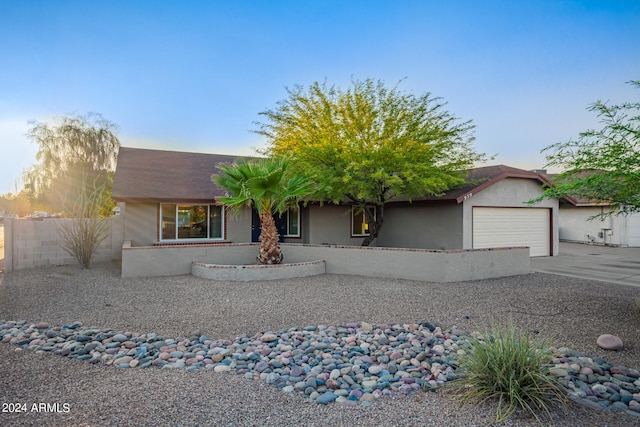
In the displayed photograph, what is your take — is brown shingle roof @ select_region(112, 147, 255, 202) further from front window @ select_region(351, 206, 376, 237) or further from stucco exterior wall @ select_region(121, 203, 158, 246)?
front window @ select_region(351, 206, 376, 237)

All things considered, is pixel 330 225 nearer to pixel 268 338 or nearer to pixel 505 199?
pixel 505 199

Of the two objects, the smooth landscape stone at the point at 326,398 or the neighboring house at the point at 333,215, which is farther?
the neighboring house at the point at 333,215

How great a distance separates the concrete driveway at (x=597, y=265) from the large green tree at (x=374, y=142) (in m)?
4.45

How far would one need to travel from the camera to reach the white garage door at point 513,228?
600 inches

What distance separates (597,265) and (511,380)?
12.7 meters

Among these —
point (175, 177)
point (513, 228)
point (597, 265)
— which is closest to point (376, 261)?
point (513, 228)

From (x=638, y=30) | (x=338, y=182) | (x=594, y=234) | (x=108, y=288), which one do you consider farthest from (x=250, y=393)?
(x=594, y=234)

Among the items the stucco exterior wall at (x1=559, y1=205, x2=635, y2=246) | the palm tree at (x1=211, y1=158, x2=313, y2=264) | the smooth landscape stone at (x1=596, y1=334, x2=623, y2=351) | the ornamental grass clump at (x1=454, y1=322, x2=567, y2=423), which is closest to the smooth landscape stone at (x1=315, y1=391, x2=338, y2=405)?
the ornamental grass clump at (x1=454, y1=322, x2=567, y2=423)

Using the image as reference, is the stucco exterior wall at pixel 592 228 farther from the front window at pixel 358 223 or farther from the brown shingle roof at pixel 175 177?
the front window at pixel 358 223

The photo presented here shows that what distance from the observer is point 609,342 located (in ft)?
17.3

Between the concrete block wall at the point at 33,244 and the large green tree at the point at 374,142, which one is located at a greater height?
the large green tree at the point at 374,142

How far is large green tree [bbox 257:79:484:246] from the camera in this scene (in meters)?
12.8

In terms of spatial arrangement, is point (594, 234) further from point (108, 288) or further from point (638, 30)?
point (108, 288)

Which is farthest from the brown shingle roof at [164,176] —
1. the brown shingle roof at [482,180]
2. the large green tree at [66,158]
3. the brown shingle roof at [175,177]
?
the large green tree at [66,158]
